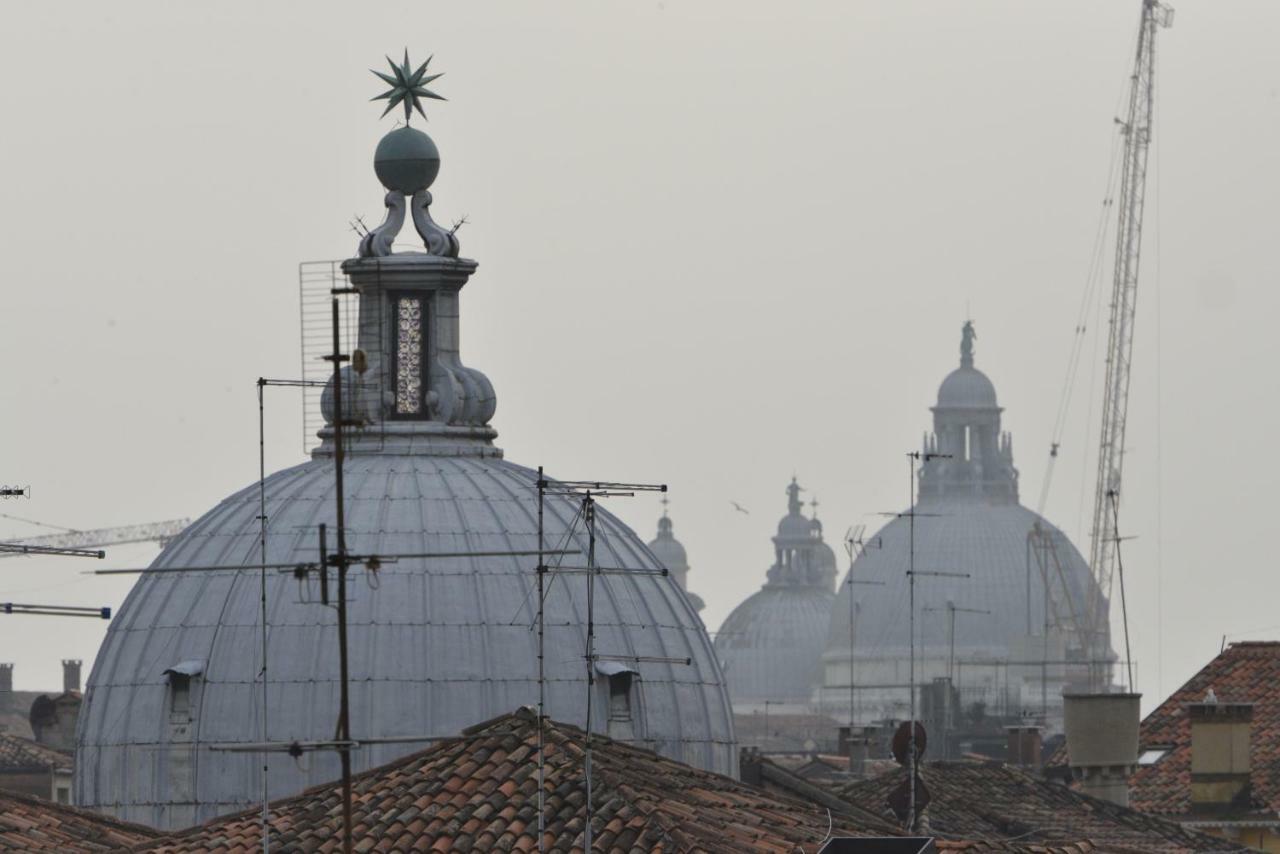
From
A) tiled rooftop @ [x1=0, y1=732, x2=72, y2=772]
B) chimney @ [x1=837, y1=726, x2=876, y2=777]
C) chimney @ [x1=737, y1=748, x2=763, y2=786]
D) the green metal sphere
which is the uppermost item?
the green metal sphere

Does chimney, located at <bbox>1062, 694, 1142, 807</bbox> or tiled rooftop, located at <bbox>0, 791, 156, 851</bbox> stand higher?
chimney, located at <bbox>1062, 694, 1142, 807</bbox>

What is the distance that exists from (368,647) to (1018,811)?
619 inches

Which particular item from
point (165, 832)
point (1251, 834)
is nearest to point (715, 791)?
point (165, 832)

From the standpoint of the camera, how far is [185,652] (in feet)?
160

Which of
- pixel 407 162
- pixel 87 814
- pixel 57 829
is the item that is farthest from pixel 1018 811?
pixel 57 829

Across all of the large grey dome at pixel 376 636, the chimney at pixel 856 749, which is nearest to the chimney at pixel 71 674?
the chimney at pixel 856 749

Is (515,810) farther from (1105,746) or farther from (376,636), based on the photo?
(1105,746)

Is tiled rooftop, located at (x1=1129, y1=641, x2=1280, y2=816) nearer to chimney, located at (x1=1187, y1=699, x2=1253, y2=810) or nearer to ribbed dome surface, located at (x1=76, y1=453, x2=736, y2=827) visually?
chimney, located at (x1=1187, y1=699, x2=1253, y2=810)

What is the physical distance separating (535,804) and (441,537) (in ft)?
32.6

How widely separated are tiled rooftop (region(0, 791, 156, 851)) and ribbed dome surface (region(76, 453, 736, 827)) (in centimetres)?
123

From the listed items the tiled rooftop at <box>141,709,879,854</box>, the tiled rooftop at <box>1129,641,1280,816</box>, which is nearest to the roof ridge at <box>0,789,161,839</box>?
the tiled rooftop at <box>141,709,879,854</box>

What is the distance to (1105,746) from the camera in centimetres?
6606

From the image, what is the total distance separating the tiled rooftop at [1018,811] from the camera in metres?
58.6

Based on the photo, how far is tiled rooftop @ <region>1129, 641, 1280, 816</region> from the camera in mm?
66688
